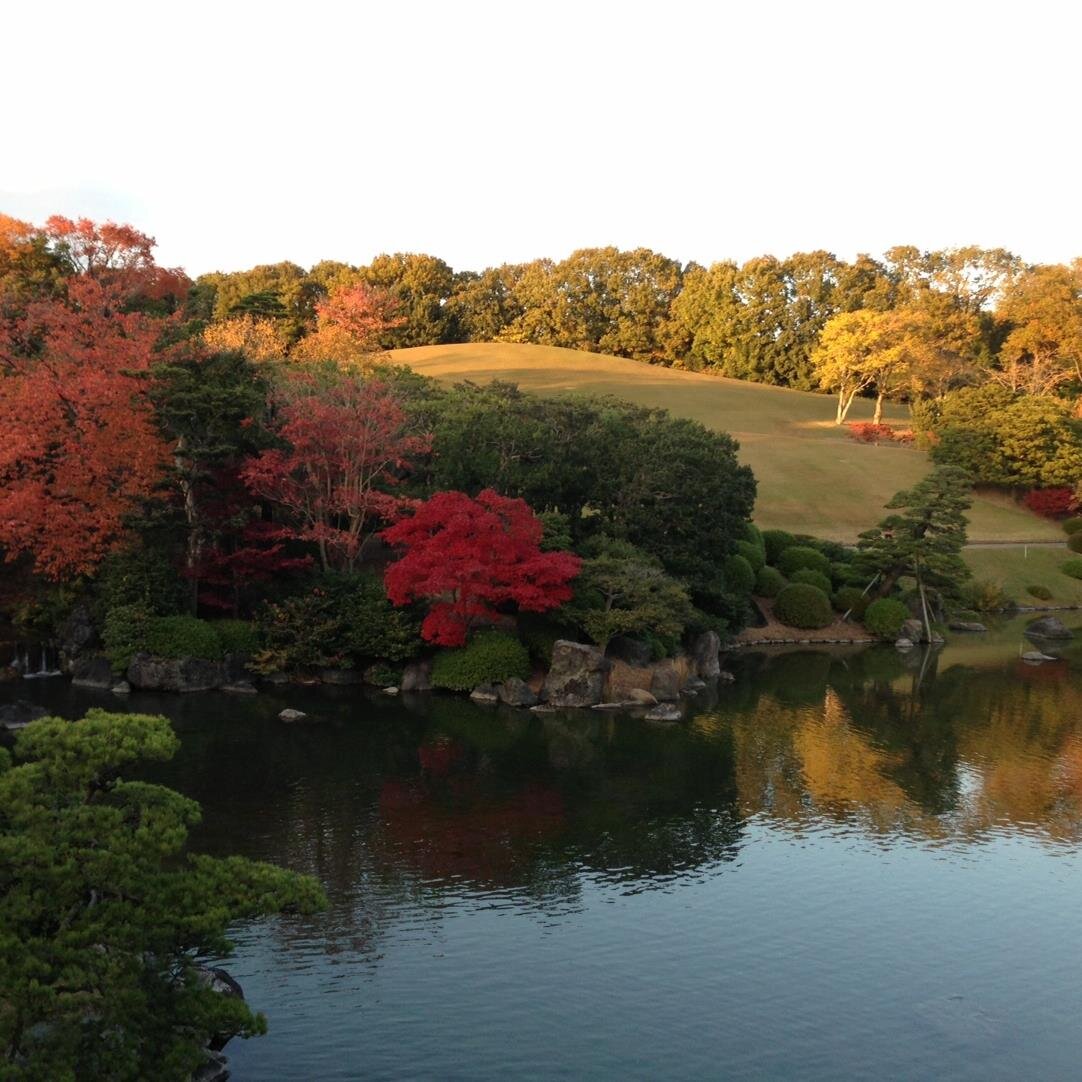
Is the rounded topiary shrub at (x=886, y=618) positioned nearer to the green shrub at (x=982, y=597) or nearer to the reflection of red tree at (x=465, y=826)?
the green shrub at (x=982, y=597)

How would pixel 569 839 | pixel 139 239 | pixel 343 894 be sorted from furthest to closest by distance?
1. pixel 139 239
2. pixel 569 839
3. pixel 343 894

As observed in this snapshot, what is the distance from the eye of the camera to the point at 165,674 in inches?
1395

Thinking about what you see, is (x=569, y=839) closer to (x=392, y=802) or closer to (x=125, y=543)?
(x=392, y=802)

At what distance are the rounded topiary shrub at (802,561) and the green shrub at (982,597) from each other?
774 cm

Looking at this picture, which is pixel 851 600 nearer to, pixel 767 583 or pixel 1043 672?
pixel 767 583

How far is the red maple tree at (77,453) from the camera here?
3584 centimetres

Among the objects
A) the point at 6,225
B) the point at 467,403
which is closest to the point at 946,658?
the point at 467,403

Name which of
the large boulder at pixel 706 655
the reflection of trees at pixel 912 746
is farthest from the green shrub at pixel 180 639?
the large boulder at pixel 706 655

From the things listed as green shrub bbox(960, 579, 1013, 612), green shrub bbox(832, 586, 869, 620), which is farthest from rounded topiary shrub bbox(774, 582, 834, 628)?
green shrub bbox(960, 579, 1013, 612)

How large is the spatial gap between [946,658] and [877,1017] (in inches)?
1262

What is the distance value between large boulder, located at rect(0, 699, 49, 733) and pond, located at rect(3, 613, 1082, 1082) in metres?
1.85

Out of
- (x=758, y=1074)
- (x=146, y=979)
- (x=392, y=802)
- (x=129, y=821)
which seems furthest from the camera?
(x=392, y=802)

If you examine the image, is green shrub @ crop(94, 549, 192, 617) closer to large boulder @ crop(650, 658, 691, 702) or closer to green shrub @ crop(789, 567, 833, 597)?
large boulder @ crop(650, 658, 691, 702)

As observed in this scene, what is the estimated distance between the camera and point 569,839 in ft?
79.1
